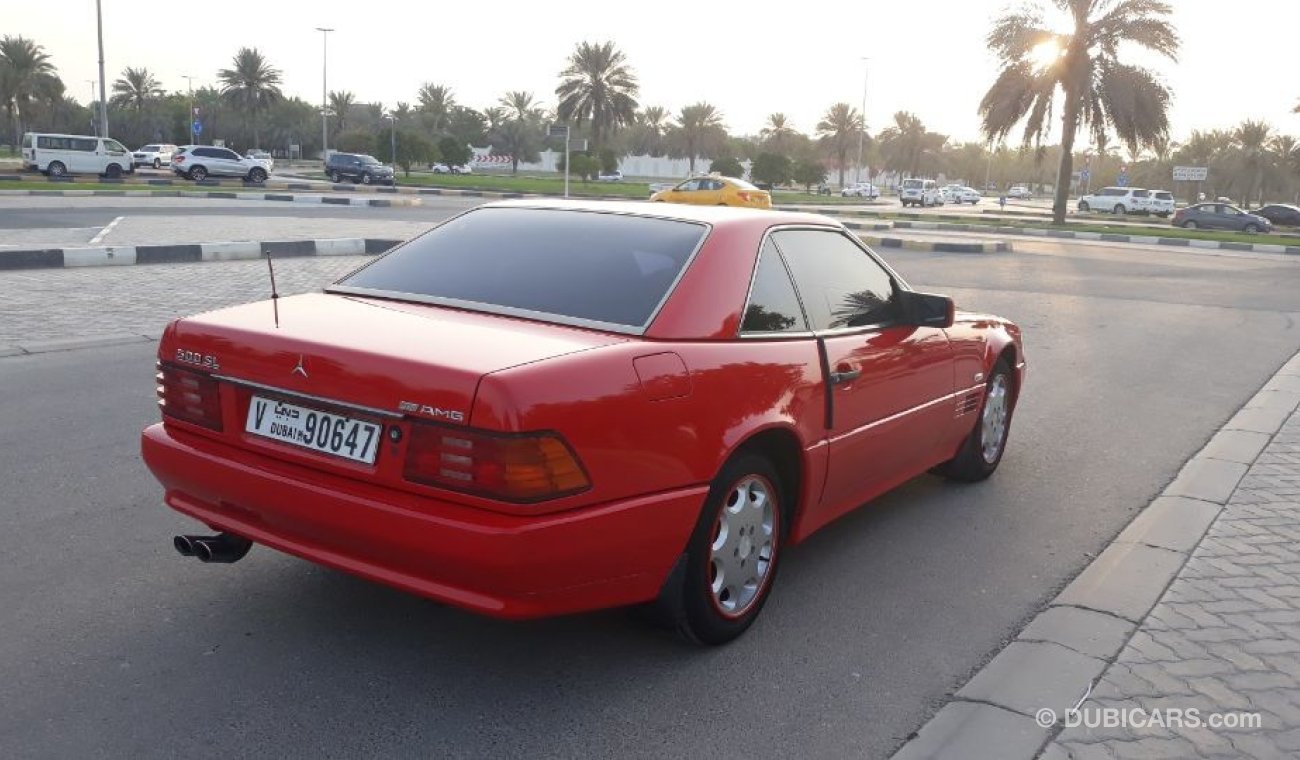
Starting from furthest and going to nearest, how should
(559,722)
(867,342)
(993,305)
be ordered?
(993,305) → (867,342) → (559,722)

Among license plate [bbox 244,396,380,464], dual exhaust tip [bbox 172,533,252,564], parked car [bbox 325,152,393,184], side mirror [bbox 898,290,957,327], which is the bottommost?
dual exhaust tip [bbox 172,533,252,564]

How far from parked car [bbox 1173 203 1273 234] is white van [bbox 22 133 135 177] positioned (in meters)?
42.7

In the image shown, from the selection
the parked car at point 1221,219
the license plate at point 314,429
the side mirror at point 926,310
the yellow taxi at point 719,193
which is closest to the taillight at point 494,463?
the license plate at point 314,429

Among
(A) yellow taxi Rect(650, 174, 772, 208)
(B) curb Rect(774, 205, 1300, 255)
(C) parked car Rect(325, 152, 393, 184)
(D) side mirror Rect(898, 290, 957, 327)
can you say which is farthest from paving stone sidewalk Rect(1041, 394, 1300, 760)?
(C) parked car Rect(325, 152, 393, 184)

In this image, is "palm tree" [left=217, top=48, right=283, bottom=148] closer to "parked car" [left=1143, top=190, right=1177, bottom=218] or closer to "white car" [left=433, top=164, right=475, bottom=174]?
"white car" [left=433, top=164, right=475, bottom=174]

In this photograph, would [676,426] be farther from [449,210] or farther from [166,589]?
[449,210]

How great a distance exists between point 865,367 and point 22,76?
8801 centimetres

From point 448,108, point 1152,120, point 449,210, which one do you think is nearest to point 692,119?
point 448,108

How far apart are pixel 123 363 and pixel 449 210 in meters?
23.0

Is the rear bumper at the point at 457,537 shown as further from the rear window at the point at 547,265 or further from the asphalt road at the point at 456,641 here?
the rear window at the point at 547,265

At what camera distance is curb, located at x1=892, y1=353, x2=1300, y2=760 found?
3.11 metres

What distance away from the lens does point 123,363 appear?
25.6 ft

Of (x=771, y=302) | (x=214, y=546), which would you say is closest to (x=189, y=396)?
(x=214, y=546)
